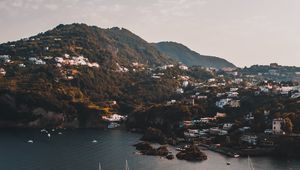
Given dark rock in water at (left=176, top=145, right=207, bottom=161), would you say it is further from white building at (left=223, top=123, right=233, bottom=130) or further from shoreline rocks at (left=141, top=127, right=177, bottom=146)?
white building at (left=223, top=123, right=233, bottom=130)

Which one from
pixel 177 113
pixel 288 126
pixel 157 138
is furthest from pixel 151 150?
pixel 177 113

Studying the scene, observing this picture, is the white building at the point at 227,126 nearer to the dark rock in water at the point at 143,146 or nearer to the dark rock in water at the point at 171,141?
A: the dark rock in water at the point at 171,141

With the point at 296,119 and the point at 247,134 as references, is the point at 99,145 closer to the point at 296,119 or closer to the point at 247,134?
the point at 247,134

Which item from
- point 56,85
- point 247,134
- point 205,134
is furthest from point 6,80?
point 247,134

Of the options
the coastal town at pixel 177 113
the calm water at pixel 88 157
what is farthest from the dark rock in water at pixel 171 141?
the calm water at pixel 88 157

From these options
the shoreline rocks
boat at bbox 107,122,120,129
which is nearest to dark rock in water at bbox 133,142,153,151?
the shoreline rocks

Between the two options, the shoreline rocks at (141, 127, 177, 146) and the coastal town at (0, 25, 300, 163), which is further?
the shoreline rocks at (141, 127, 177, 146)
